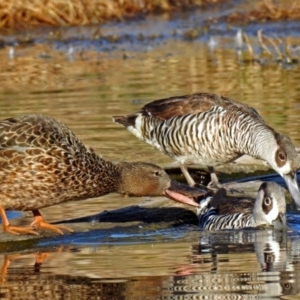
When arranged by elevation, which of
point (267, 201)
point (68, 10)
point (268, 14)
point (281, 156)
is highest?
point (68, 10)

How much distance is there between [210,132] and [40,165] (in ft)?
8.86

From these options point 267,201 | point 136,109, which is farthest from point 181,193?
point 136,109

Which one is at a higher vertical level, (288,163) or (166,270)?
(288,163)

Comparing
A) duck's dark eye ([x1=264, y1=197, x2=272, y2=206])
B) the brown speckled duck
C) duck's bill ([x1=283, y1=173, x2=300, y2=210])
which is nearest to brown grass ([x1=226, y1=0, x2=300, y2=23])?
duck's bill ([x1=283, y1=173, x2=300, y2=210])

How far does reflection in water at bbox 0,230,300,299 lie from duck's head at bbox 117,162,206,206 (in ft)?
2.45

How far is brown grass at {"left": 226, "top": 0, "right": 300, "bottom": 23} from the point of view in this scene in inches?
904

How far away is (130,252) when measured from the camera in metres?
8.45

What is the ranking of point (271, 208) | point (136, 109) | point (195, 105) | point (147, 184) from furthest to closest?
1. point (136, 109)
2. point (195, 105)
3. point (147, 184)
4. point (271, 208)

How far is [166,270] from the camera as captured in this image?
7.66m

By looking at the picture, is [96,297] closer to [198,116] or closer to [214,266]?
[214,266]

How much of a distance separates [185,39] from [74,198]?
1337 centimetres

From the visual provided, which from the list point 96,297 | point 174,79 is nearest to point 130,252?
point 96,297

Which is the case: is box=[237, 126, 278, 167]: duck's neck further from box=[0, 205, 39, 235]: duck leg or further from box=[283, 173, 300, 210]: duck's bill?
box=[0, 205, 39, 235]: duck leg

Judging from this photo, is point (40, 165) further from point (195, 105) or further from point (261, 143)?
point (195, 105)
